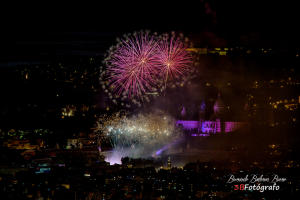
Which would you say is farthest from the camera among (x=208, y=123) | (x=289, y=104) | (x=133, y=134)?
(x=208, y=123)

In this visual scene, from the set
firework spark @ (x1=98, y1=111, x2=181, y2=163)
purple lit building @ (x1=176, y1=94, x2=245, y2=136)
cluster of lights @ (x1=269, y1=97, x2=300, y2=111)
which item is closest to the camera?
cluster of lights @ (x1=269, y1=97, x2=300, y2=111)

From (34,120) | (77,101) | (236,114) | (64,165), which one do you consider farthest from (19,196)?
(236,114)

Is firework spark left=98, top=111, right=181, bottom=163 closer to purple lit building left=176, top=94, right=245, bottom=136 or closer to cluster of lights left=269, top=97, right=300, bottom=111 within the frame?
cluster of lights left=269, top=97, right=300, bottom=111

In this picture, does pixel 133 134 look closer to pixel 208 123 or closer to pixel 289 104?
pixel 289 104

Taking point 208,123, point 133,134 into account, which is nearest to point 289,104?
point 133,134

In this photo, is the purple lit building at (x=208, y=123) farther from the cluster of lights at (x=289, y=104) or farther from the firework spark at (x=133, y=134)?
the cluster of lights at (x=289, y=104)

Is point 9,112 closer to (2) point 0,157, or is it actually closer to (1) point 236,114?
(2) point 0,157

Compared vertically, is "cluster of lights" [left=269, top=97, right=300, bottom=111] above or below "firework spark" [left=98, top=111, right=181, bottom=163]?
above

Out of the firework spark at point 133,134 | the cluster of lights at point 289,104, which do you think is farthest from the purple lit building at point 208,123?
the cluster of lights at point 289,104

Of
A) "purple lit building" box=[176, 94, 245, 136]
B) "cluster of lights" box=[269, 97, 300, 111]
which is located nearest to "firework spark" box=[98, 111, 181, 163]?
"cluster of lights" box=[269, 97, 300, 111]
